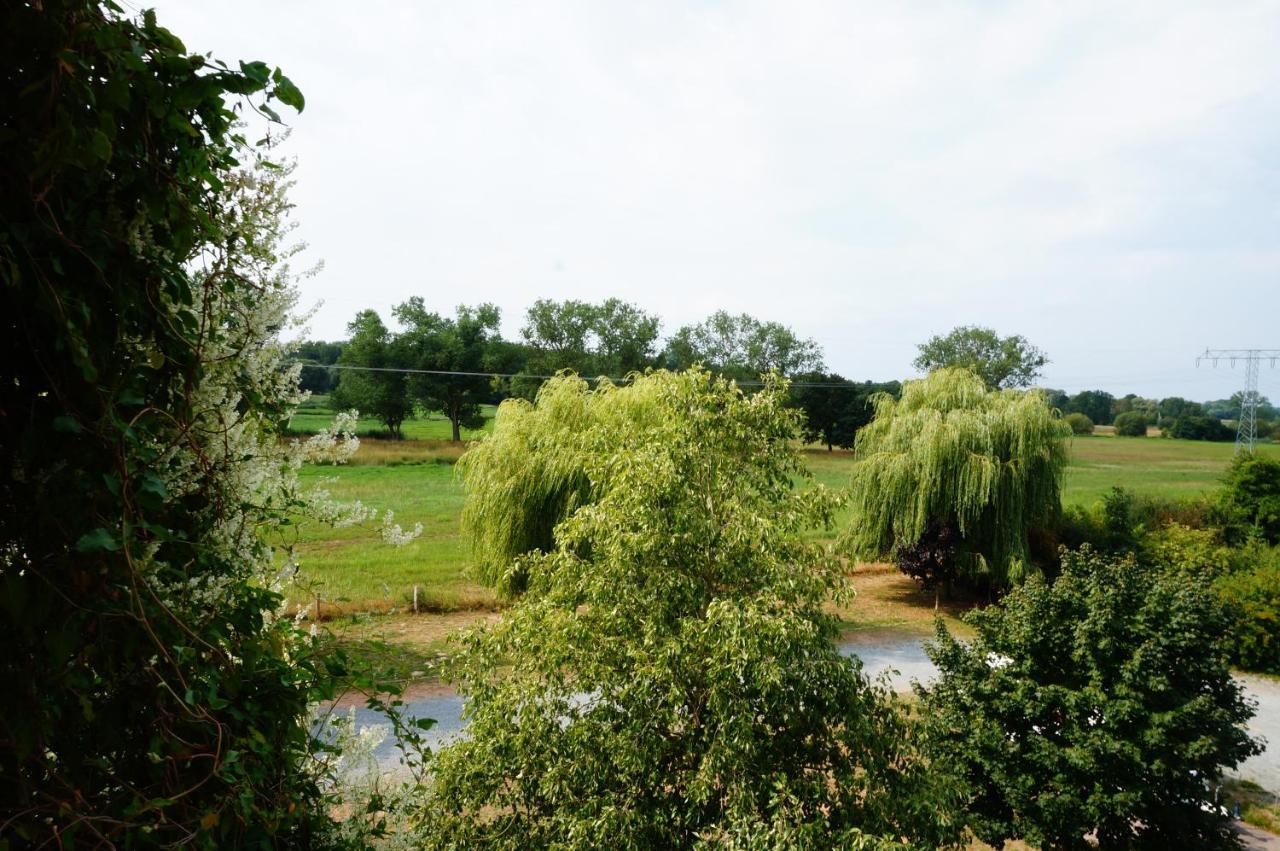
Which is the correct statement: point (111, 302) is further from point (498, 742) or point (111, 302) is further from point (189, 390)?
point (498, 742)

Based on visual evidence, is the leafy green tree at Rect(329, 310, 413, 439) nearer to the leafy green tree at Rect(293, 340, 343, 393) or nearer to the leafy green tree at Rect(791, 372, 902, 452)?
the leafy green tree at Rect(293, 340, 343, 393)

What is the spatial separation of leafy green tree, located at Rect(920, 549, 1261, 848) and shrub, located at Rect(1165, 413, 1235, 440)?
246 ft

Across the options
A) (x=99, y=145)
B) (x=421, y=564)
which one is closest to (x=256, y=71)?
(x=99, y=145)

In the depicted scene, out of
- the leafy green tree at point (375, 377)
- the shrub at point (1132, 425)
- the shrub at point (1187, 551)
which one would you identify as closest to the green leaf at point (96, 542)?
the shrub at point (1187, 551)

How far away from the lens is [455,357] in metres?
51.4

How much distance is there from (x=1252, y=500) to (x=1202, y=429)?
58.2 metres

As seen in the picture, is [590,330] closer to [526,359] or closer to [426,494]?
[526,359]

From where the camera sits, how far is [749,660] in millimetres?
4992

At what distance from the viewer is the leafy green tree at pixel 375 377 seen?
46.8m

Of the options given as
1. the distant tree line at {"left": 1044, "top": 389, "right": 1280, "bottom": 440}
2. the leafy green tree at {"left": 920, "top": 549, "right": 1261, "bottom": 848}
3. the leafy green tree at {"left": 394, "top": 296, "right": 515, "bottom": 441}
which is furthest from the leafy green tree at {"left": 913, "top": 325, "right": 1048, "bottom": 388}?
the leafy green tree at {"left": 920, "top": 549, "right": 1261, "bottom": 848}

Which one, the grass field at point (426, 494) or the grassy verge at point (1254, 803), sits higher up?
the grass field at point (426, 494)

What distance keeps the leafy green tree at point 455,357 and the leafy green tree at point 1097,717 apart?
41541 mm

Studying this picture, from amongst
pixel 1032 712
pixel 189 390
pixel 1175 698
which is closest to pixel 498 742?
pixel 189 390

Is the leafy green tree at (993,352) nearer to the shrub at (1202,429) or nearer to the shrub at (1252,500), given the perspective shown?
the shrub at (1202,429)
